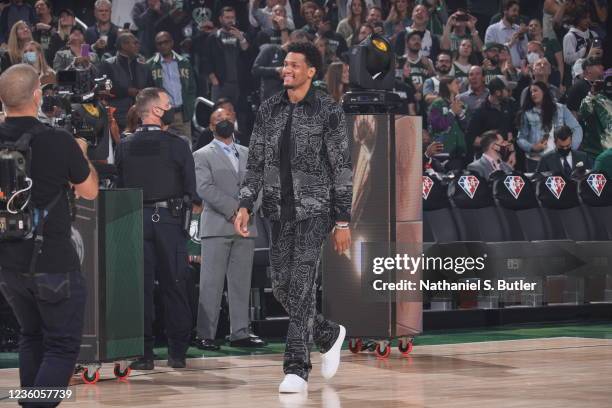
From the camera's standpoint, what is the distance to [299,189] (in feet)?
22.7

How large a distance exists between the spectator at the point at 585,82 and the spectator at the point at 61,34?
620cm

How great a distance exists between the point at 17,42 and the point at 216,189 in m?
3.91

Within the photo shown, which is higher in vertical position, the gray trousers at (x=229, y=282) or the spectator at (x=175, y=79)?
the spectator at (x=175, y=79)

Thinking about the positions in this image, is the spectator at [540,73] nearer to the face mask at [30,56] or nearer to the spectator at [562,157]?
the spectator at [562,157]

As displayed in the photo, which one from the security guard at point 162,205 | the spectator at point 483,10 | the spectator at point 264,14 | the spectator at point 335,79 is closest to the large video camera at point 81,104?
the security guard at point 162,205

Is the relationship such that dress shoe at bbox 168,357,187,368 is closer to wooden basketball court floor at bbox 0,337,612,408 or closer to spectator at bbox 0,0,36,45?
wooden basketball court floor at bbox 0,337,612,408

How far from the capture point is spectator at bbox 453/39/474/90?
16047 mm

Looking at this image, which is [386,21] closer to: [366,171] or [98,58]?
[98,58]

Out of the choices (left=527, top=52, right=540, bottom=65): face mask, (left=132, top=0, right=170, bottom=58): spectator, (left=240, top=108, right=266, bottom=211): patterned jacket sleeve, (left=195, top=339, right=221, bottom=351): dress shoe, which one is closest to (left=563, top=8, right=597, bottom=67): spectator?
(left=527, top=52, right=540, bottom=65): face mask

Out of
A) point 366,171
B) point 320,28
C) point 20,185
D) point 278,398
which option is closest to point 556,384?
point 278,398

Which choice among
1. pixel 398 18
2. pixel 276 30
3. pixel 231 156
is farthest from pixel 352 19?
pixel 231 156

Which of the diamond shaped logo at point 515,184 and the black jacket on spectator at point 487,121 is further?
the black jacket on spectator at point 487,121

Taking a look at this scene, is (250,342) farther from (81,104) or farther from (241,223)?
(81,104)

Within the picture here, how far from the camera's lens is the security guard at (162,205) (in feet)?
27.3
